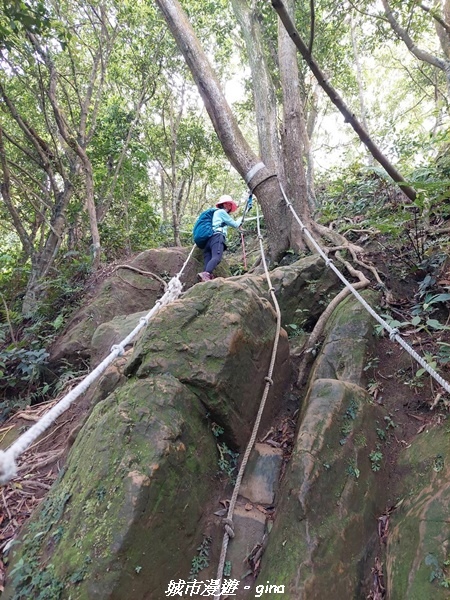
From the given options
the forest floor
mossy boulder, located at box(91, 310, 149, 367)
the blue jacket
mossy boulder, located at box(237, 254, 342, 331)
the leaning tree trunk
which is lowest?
the forest floor

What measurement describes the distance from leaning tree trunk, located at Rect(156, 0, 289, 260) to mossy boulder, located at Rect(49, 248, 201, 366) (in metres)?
1.35

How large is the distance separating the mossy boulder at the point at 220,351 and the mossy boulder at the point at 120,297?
221 centimetres

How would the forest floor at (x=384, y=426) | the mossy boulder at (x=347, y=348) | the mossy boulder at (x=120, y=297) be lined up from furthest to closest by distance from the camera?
the mossy boulder at (x=120, y=297) < the mossy boulder at (x=347, y=348) < the forest floor at (x=384, y=426)

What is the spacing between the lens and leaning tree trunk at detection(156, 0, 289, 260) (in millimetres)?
4934

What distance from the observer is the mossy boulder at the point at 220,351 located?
244cm

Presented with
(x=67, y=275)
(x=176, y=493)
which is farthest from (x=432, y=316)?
(x=67, y=275)

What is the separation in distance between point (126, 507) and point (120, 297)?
3.80 metres

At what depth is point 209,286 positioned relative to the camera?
308cm

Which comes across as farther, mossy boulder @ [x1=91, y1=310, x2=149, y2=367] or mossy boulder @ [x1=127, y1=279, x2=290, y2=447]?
mossy boulder @ [x1=91, y1=310, x2=149, y2=367]

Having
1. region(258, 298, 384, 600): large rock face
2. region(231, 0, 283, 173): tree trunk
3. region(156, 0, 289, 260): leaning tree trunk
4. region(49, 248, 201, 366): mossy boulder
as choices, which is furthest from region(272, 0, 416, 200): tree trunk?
region(231, 0, 283, 173): tree trunk

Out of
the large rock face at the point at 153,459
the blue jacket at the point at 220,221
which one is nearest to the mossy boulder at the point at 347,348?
the large rock face at the point at 153,459

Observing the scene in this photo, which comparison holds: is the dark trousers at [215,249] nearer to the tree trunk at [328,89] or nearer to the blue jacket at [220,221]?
the blue jacket at [220,221]

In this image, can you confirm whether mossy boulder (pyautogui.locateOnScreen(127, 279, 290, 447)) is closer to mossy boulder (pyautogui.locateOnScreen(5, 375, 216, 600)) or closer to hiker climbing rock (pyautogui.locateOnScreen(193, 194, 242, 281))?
mossy boulder (pyautogui.locateOnScreen(5, 375, 216, 600))

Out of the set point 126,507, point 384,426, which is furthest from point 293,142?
point 126,507
